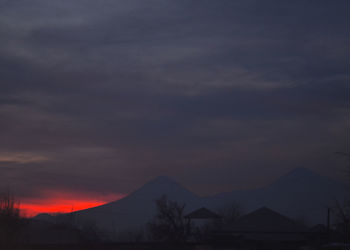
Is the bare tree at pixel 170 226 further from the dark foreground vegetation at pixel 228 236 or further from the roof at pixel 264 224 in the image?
the roof at pixel 264 224

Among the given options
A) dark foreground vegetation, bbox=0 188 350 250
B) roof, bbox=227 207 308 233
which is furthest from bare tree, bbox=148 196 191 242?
roof, bbox=227 207 308 233

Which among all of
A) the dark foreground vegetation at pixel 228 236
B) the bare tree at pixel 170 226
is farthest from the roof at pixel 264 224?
the bare tree at pixel 170 226

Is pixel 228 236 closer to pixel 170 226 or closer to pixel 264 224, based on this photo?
pixel 264 224

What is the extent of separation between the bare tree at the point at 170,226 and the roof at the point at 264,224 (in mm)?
17180

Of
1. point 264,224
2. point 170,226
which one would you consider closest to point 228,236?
point 264,224

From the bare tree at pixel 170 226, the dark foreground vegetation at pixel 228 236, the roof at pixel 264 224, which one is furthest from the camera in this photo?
the bare tree at pixel 170 226

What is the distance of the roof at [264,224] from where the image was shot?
5441 cm

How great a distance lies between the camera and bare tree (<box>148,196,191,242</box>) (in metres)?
73.2

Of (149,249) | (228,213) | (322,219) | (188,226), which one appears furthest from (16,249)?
(322,219)

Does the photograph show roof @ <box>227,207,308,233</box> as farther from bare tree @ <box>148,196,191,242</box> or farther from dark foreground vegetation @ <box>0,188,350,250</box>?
bare tree @ <box>148,196,191,242</box>

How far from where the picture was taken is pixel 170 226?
74.8m

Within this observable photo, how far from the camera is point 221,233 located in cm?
5431

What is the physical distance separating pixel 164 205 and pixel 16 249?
40.1 metres

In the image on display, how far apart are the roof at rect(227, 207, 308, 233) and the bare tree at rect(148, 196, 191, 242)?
17.2 metres
